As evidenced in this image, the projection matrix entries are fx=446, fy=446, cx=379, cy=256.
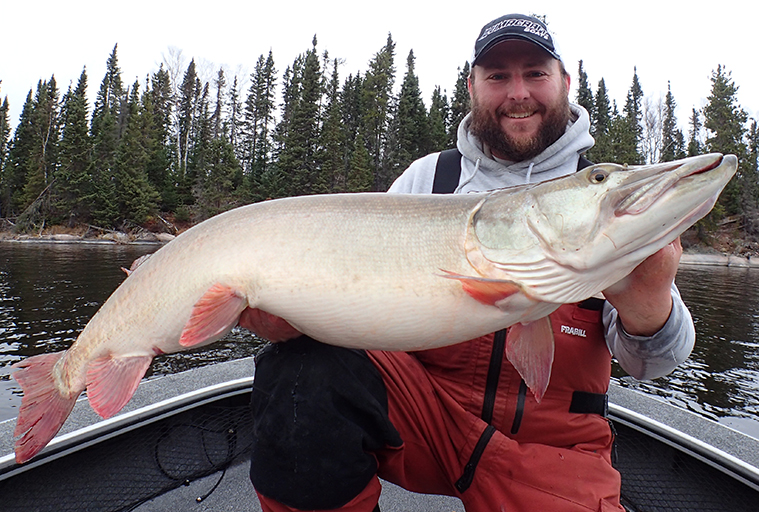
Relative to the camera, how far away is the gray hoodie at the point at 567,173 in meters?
1.95

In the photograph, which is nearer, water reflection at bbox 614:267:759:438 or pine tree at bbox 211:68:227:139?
water reflection at bbox 614:267:759:438

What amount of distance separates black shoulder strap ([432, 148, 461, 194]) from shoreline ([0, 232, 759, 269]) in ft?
92.6

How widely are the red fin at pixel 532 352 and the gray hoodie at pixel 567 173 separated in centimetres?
54

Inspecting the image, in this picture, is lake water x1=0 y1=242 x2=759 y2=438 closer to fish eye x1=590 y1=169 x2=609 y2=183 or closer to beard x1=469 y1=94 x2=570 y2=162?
beard x1=469 y1=94 x2=570 y2=162

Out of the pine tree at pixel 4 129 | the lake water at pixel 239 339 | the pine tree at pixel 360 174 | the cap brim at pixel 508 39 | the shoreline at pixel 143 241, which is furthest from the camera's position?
the pine tree at pixel 4 129

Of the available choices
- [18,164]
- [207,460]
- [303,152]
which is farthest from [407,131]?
[207,460]

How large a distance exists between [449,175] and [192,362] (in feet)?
20.5

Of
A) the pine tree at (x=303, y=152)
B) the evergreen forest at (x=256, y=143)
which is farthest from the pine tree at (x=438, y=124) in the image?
the pine tree at (x=303, y=152)

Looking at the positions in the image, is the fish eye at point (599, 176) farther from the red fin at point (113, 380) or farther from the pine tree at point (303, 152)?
the pine tree at point (303, 152)

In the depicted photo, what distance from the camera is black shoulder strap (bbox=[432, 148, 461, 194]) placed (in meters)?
2.79

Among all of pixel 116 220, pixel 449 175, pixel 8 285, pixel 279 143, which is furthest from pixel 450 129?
pixel 449 175

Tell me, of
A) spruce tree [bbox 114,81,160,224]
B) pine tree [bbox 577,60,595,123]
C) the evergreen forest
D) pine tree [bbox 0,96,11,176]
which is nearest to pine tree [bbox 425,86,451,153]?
the evergreen forest

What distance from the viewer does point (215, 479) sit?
9.20 ft

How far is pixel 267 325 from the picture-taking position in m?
1.89
